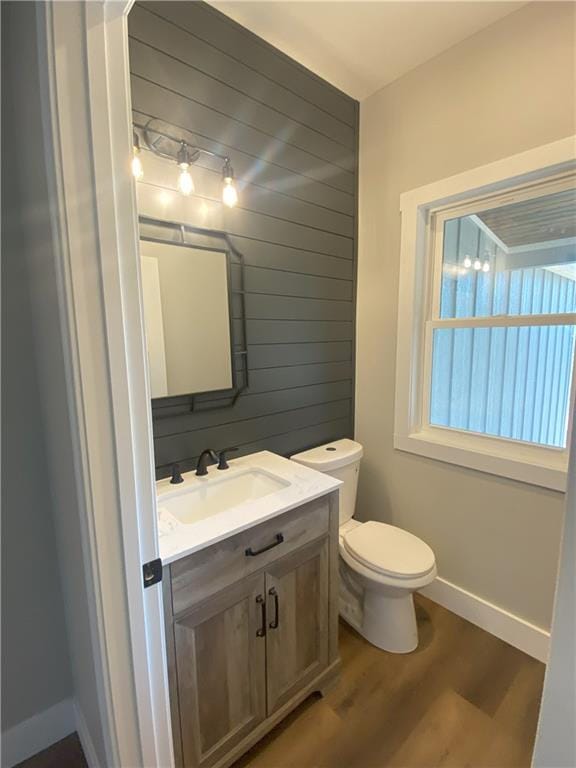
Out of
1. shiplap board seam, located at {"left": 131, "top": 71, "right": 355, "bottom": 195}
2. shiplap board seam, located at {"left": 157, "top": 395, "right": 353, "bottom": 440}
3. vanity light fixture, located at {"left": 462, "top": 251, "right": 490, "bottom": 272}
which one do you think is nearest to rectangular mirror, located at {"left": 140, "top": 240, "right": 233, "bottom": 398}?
shiplap board seam, located at {"left": 157, "top": 395, "right": 353, "bottom": 440}

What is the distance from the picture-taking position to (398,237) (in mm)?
1942

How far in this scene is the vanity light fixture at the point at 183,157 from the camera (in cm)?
132

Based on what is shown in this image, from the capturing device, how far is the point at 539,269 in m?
1.63

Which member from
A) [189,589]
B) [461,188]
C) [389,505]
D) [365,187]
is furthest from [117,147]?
[389,505]

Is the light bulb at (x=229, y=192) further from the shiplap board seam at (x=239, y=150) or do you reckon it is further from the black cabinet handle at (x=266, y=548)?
the black cabinet handle at (x=266, y=548)

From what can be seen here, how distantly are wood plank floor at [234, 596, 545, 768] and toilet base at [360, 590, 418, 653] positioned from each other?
1.6 inches

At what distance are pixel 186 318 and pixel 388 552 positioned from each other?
1366 mm

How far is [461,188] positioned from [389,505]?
1.69m

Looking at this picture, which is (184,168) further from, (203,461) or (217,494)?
(217,494)

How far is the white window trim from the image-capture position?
1.49 m

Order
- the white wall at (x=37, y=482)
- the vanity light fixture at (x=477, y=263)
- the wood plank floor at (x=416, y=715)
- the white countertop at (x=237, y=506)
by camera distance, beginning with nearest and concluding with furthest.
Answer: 1. the white wall at (x=37, y=482)
2. the white countertop at (x=237, y=506)
3. the wood plank floor at (x=416, y=715)
4. the vanity light fixture at (x=477, y=263)

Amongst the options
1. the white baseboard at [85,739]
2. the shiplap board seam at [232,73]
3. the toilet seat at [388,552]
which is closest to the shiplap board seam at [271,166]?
the shiplap board seam at [232,73]

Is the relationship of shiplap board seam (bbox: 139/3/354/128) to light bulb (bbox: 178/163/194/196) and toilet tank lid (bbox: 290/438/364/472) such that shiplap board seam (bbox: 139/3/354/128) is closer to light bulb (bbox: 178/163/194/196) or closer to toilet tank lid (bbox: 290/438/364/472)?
light bulb (bbox: 178/163/194/196)

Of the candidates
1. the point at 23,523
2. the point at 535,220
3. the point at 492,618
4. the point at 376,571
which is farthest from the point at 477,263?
the point at 23,523
